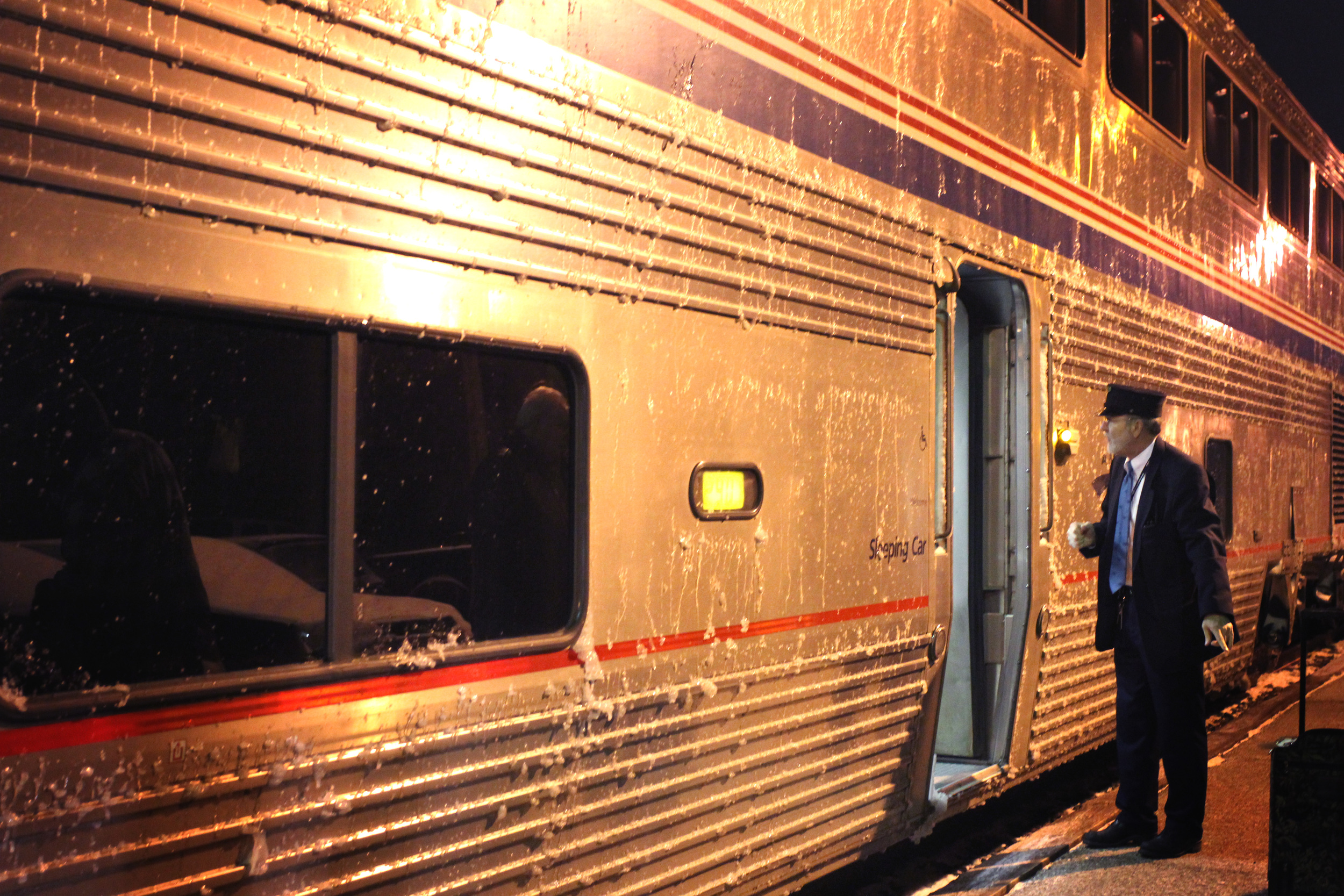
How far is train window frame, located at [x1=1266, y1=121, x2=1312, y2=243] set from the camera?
856 centimetres

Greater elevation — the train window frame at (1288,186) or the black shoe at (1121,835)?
the train window frame at (1288,186)

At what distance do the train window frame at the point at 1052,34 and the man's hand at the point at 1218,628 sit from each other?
95.9 inches

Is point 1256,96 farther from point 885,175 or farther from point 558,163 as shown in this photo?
point 558,163

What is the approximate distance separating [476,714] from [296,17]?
1428 millimetres

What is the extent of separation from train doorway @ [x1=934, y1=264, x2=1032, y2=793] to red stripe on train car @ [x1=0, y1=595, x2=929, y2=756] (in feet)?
6.77

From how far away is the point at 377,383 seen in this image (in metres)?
2.38

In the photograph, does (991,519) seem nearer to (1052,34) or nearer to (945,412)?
(945,412)

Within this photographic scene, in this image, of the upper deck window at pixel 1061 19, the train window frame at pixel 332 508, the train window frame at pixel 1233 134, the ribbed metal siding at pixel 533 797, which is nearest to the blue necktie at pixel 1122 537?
the ribbed metal siding at pixel 533 797

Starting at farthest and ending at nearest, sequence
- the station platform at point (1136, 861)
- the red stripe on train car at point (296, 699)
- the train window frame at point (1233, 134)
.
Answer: the train window frame at point (1233, 134)
the station platform at point (1136, 861)
the red stripe on train car at point (296, 699)

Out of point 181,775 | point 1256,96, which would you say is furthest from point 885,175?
point 1256,96

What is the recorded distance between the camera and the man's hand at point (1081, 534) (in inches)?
185

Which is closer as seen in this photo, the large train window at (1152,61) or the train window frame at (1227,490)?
the large train window at (1152,61)

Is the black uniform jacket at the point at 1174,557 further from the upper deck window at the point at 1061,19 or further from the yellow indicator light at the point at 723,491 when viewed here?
the yellow indicator light at the point at 723,491

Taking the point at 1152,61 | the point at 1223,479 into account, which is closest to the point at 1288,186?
the point at 1223,479
